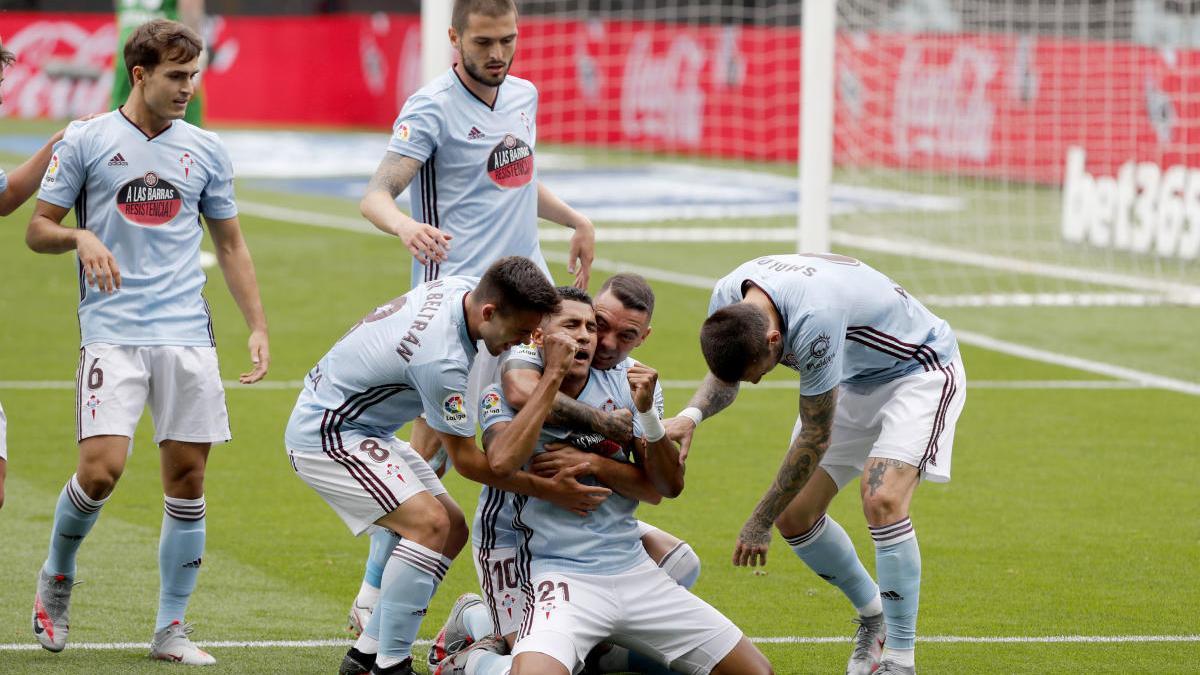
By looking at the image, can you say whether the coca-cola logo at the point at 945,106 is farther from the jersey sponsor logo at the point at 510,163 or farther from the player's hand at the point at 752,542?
the player's hand at the point at 752,542

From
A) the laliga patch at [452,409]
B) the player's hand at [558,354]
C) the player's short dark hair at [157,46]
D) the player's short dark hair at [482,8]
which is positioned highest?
the player's short dark hair at [482,8]

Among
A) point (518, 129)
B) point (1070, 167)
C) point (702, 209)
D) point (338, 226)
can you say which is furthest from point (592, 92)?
point (518, 129)

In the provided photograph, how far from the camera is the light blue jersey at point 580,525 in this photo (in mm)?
5414

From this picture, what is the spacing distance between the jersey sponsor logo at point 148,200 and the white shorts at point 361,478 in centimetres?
101

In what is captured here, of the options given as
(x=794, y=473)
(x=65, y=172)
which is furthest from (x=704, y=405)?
(x=65, y=172)

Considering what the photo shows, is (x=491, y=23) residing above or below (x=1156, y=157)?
above

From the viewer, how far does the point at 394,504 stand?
5426 millimetres

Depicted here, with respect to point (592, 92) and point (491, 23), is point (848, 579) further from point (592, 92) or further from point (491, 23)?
point (592, 92)

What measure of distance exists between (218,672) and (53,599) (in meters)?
0.67

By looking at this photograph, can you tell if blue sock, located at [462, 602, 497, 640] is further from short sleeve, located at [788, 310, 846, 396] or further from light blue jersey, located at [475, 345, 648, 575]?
short sleeve, located at [788, 310, 846, 396]

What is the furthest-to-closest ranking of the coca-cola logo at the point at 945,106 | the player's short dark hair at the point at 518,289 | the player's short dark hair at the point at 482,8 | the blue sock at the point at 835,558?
the coca-cola logo at the point at 945,106 < the player's short dark hair at the point at 482,8 < the blue sock at the point at 835,558 < the player's short dark hair at the point at 518,289

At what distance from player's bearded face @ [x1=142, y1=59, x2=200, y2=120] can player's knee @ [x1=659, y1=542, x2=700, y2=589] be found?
7.43 feet

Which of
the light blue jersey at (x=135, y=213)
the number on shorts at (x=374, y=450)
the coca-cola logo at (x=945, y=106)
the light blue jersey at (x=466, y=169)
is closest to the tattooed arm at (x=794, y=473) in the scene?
the number on shorts at (x=374, y=450)

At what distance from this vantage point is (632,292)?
5.49m
